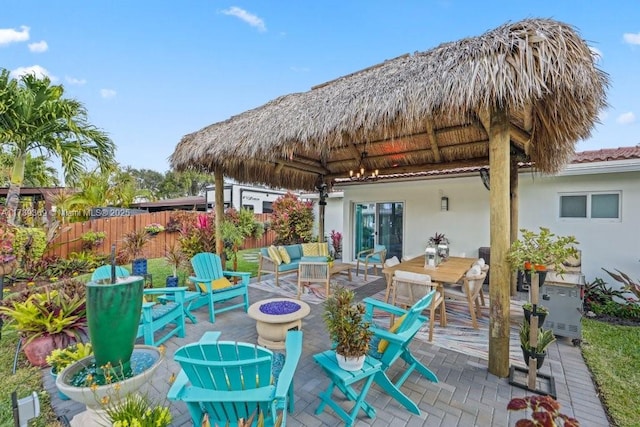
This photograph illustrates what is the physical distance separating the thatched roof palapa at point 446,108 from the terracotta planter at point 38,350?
127 inches

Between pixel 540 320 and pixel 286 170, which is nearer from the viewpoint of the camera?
pixel 540 320

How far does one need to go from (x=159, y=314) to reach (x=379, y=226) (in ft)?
21.6

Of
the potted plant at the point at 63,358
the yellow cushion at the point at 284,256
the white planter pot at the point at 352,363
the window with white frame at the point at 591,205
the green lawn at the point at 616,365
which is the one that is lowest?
the green lawn at the point at 616,365

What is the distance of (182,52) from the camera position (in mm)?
8773

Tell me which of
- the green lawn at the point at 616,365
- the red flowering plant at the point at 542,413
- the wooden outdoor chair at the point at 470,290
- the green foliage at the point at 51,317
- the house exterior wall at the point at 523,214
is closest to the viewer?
the red flowering plant at the point at 542,413

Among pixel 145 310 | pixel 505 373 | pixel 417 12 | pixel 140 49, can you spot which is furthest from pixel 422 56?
pixel 140 49

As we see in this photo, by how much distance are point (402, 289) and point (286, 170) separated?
424 centimetres

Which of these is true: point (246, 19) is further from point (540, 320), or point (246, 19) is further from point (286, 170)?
point (540, 320)

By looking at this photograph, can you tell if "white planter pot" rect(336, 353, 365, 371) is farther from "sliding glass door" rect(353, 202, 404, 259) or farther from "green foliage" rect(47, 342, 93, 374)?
"sliding glass door" rect(353, 202, 404, 259)

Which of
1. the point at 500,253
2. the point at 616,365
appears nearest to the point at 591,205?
the point at 616,365

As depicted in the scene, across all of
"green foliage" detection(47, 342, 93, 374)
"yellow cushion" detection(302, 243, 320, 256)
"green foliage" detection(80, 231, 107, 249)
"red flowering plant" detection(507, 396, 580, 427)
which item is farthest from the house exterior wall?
"green foliage" detection(80, 231, 107, 249)

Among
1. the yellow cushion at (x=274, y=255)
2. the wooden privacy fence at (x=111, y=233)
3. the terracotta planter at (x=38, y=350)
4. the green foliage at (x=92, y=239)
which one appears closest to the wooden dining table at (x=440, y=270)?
the yellow cushion at (x=274, y=255)

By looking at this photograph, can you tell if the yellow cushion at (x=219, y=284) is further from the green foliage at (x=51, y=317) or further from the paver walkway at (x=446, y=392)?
the green foliage at (x=51, y=317)

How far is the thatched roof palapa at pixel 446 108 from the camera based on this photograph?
2.36 meters
